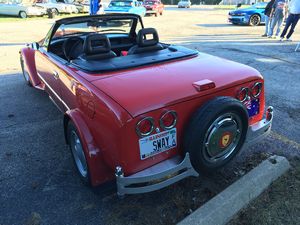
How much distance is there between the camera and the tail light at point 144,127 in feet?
6.59

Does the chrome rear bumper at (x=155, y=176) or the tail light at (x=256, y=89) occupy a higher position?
the tail light at (x=256, y=89)

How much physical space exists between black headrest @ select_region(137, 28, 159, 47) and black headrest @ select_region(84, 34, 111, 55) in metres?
0.44

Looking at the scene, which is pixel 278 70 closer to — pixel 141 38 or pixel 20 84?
pixel 141 38

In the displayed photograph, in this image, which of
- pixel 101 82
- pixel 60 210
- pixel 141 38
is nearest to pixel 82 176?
pixel 60 210

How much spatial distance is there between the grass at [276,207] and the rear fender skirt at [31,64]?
3.73 metres

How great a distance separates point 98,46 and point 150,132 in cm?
135

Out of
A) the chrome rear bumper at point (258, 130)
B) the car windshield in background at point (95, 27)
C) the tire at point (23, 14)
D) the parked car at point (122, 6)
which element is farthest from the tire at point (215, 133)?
the tire at point (23, 14)

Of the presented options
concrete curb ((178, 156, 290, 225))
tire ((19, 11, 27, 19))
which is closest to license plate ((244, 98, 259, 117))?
concrete curb ((178, 156, 290, 225))

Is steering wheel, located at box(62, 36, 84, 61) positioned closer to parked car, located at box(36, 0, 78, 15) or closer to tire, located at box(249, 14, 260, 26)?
tire, located at box(249, 14, 260, 26)

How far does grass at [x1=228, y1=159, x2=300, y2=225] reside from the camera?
2.27 meters

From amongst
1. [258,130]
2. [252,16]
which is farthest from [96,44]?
[252,16]

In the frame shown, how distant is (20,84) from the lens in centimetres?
568

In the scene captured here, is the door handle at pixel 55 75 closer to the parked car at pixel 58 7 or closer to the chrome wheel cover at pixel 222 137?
the chrome wheel cover at pixel 222 137

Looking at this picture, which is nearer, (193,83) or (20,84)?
(193,83)
